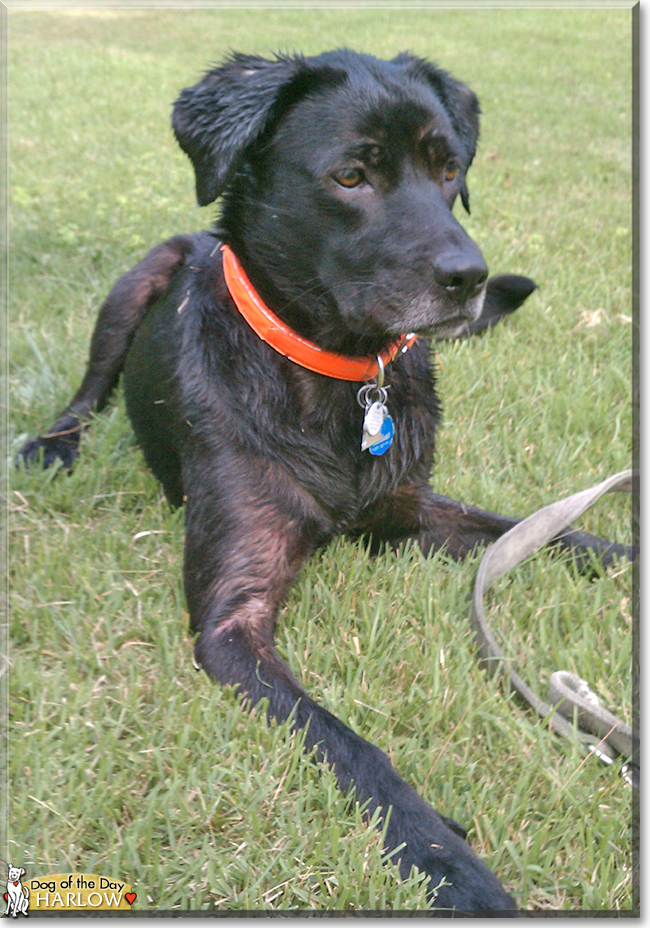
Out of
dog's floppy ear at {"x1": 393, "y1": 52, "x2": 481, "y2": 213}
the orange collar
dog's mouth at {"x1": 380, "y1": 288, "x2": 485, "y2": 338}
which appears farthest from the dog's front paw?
dog's floppy ear at {"x1": 393, "y1": 52, "x2": 481, "y2": 213}

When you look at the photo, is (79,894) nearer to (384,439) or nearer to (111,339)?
(384,439)

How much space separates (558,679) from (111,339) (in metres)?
2.43

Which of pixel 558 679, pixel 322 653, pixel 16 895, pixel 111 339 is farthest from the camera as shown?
pixel 111 339

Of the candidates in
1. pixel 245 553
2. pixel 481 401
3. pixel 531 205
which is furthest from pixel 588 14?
pixel 245 553

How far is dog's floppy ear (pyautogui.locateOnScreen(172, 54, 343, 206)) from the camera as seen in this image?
253 cm

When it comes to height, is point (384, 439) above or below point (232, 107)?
below

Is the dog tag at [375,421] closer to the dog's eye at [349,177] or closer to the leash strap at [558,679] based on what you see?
the leash strap at [558,679]

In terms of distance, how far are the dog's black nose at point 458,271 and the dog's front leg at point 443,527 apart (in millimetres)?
793

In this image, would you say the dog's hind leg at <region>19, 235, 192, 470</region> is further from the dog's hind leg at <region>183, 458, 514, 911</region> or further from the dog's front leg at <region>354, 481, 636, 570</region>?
the dog's front leg at <region>354, 481, 636, 570</region>

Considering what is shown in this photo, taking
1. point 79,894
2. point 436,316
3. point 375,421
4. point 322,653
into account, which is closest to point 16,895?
point 79,894

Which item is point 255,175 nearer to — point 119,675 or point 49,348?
point 119,675

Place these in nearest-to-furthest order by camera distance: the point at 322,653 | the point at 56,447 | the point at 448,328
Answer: the point at 322,653 → the point at 448,328 → the point at 56,447

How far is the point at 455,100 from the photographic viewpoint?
3.02 m

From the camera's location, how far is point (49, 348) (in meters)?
4.15
